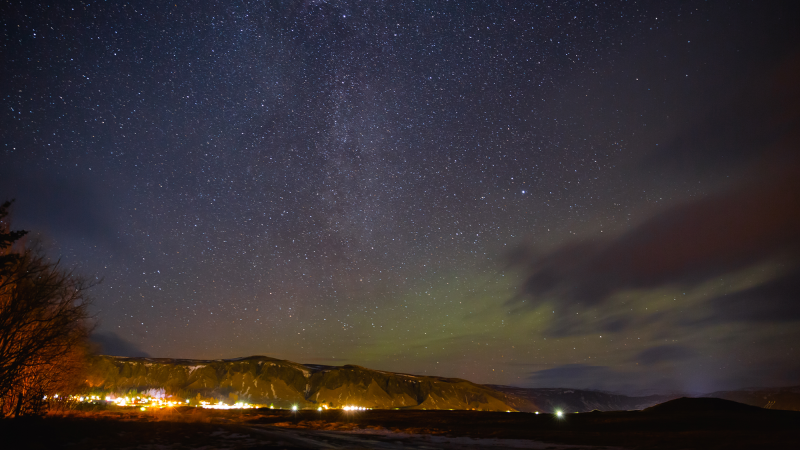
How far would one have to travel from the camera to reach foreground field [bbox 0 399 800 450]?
56.3 ft

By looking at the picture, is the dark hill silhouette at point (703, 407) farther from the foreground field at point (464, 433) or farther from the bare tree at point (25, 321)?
the bare tree at point (25, 321)

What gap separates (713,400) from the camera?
151 ft

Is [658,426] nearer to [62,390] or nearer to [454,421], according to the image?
[454,421]

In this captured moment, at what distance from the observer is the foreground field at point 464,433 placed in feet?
56.3

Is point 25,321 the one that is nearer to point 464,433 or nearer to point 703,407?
point 464,433

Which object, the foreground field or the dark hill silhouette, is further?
the dark hill silhouette

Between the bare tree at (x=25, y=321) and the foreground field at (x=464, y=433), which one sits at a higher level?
the bare tree at (x=25, y=321)

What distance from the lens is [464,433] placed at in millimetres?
37250

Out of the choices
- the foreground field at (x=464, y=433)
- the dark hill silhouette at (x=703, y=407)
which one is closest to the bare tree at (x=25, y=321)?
the foreground field at (x=464, y=433)

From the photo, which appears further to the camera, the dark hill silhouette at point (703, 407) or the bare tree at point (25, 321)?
the dark hill silhouette at point (703, 407)

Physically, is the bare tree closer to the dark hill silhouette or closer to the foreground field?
the foreground field

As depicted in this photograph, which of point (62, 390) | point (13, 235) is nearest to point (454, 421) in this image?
point (62, 390)

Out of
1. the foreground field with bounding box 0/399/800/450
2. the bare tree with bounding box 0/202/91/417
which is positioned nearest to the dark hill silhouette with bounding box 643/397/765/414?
the foreground field with bounding box 0/399/800/450

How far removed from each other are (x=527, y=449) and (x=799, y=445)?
13984 mm
